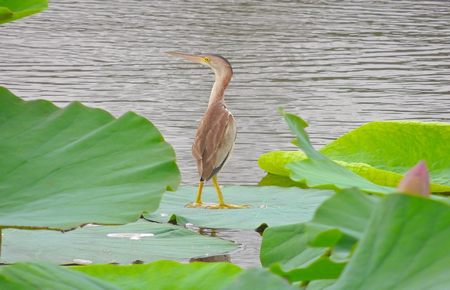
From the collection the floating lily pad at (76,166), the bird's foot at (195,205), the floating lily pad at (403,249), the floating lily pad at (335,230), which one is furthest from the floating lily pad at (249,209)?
the floating lily pad at (403,249)

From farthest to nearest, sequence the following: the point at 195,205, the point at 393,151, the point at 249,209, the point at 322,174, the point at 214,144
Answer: the point at 214,144
the point at 393,151
the point at 195,205
the point at 249,209
the point at 322,174

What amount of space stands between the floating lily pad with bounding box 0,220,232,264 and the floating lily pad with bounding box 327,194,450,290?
6.89ft

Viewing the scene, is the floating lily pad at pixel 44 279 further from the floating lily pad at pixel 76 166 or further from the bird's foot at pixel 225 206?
the bird's foot at pixel 225 206

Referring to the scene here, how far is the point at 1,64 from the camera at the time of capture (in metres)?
8.45

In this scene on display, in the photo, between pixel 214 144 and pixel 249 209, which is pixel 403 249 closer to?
pixel 249 209

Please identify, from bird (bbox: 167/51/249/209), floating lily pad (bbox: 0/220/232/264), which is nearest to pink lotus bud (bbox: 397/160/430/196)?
floating lily pad (bbox: 0/220/232/264)

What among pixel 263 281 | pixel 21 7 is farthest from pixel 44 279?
pixel 21 7

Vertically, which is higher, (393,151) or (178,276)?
(178,276)

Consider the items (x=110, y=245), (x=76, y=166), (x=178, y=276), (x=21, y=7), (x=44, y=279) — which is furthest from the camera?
(x=110, y=245)

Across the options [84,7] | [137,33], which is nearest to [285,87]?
[137,33]

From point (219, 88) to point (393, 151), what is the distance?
3.79ft

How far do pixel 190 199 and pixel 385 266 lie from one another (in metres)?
3.15

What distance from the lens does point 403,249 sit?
3.87 feet

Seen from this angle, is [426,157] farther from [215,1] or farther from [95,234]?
[215,1]
